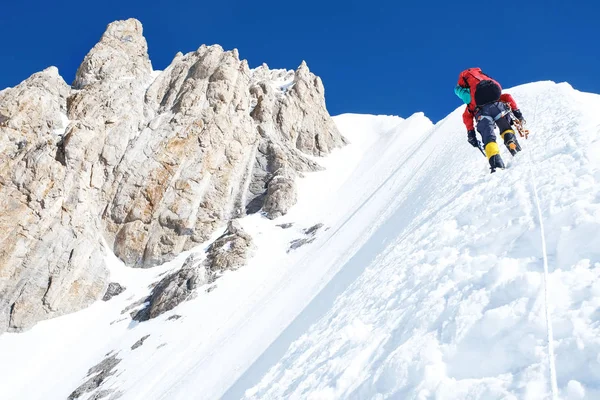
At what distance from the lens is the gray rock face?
3419 centimetres

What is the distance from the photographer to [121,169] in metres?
41.9

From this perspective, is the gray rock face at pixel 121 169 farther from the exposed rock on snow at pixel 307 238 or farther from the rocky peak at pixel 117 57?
the exposed rock on snow at pixel 307 238

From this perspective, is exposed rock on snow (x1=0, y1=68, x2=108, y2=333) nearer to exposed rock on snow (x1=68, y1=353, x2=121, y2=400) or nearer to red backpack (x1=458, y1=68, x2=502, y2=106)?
exposed rock on snow (x1=68, y1=353, x2=121, y2=400)

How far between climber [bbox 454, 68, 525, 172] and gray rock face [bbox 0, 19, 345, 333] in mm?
30295

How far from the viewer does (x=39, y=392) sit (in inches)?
996

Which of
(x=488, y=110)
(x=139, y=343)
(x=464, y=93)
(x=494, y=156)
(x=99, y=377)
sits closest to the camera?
(x=494, y=156)

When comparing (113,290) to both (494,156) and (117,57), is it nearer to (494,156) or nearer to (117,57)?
(494,156)

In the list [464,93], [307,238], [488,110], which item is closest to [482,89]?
[488,110]

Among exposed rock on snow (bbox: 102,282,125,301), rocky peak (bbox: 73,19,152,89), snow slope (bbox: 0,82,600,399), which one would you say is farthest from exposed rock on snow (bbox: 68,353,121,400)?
rocky peak (bbox: 73,19,152,89)

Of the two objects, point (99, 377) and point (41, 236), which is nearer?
Answer: point (99, 377)

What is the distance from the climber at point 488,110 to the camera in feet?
30.4

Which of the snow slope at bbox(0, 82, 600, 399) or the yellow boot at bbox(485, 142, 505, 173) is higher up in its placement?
the yellow boot at bbox(485, 142, 505, 173)

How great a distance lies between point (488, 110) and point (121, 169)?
39.1 metres

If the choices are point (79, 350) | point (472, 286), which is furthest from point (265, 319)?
point (79, 350)
